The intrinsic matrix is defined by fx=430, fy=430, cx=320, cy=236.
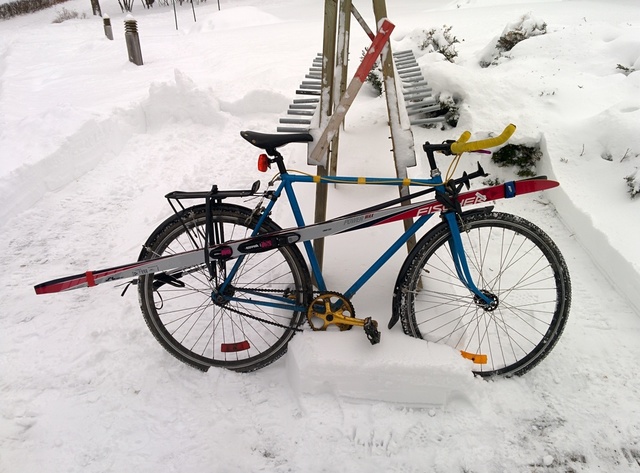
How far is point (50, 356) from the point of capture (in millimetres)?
2455

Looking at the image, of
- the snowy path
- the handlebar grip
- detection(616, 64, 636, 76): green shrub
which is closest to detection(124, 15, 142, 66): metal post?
the snowy path

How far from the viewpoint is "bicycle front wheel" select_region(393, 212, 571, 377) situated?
2.09m

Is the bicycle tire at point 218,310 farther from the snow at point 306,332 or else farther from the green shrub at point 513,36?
the green shrub at point 513,36

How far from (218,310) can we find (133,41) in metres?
7.11

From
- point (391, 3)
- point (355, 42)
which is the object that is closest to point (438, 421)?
point (355, 42)

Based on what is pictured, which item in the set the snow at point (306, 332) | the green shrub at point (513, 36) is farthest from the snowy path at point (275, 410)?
the green shrub at point (513, 36)

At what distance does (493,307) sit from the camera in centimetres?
216

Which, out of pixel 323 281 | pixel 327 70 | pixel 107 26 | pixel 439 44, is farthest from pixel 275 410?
pixel 107 26

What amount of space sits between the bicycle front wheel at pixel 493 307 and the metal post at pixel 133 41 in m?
7.38

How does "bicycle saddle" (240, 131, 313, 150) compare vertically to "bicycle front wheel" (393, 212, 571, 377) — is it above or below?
above

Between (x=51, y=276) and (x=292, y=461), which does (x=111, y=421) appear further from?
(x=51, y=276)

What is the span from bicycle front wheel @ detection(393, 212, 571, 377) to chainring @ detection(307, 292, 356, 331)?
0.90 ft

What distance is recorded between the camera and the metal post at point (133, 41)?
7.86 m

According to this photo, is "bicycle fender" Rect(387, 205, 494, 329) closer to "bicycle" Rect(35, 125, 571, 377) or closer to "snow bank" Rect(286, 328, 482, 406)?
"bicycle" Rect(35, 125, 571, 377)
